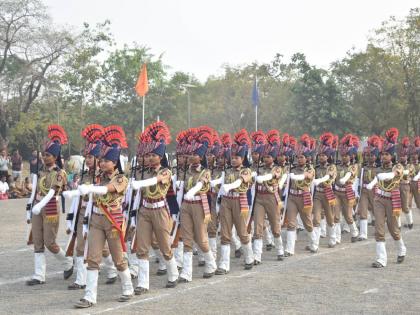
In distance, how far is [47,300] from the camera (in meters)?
9.57

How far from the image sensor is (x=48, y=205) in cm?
1085

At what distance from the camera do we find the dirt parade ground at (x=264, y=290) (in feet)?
29.7

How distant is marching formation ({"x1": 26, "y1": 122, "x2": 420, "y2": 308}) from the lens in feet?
31.4

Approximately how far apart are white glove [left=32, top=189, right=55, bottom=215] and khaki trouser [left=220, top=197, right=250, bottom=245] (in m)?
2.89

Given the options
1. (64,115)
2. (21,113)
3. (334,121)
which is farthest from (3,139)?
(334,121)

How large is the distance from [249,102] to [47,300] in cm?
5123

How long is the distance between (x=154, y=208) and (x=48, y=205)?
5.83ft

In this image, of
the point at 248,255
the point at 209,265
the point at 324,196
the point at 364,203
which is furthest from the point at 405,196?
the point at 209,265

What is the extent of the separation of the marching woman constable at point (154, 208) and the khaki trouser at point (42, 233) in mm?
1510

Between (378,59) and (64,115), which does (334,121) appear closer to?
(378,59)

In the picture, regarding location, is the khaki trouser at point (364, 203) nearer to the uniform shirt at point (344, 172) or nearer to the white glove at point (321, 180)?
the uniform shirt at point (344, 172)

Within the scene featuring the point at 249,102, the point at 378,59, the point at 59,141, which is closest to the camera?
the point at 59,141

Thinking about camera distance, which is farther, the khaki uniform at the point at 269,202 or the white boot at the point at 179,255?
the khaki uniform at the point at 269,202

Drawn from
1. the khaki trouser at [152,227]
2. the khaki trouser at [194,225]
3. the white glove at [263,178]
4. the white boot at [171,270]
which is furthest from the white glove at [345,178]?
the khaki trouser at [152,227]
